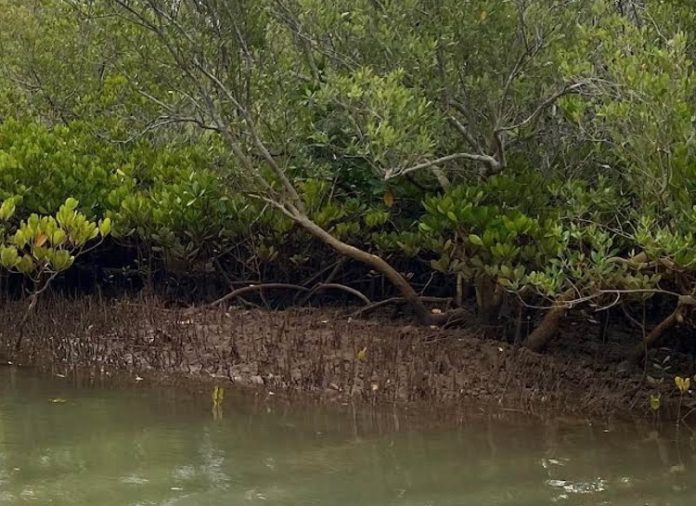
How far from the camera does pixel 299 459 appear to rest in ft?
15.2

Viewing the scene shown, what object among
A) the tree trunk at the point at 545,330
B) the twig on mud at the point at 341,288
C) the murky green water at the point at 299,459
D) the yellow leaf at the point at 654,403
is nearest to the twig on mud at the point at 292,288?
the twig on mud at the point at 341,288

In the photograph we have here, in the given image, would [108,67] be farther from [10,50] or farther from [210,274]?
[210,274]

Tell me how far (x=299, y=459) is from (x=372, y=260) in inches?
104

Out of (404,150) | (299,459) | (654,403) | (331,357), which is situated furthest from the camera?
(331,357)

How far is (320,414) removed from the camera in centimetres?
558

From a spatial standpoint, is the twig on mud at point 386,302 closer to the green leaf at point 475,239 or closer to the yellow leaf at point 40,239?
the green leaf at point 475,239

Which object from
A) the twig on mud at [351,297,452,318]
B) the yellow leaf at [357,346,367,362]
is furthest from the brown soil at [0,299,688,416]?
the twig on mud at [351,297,452,318]

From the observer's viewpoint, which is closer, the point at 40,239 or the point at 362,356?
the point at 362,356

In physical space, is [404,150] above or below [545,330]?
above

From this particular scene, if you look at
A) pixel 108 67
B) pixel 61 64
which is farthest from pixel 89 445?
pixel 61 64

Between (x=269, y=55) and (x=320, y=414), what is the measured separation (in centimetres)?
271

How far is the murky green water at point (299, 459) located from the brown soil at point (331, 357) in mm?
496

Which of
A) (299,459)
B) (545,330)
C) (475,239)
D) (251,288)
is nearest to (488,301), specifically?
(545,330)

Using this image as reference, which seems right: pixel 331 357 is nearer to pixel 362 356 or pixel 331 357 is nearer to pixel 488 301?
pixel 362 356
